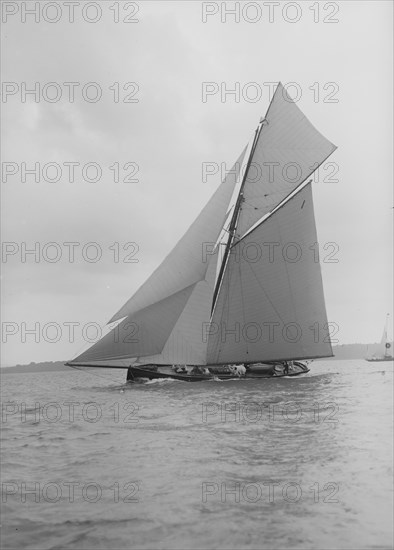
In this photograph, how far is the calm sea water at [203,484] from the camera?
561 centimetres

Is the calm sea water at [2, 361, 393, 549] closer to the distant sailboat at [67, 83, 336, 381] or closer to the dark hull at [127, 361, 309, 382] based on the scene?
the distant sailboat at [67, 83, 336, 381]

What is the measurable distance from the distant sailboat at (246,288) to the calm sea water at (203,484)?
14.7m

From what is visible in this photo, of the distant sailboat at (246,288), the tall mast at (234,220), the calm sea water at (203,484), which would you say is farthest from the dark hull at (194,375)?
the calm sea water at (203,484)

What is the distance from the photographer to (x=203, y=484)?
754 cm

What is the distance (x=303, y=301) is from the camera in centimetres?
3394

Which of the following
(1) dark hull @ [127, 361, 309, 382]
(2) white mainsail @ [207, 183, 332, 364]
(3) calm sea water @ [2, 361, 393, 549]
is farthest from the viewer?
(2) white mainsail @ [207, 183, 332, 364]

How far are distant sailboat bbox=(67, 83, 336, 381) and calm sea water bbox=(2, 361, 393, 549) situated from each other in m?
14.7

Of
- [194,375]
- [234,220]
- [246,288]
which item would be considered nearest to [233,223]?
[234,220]

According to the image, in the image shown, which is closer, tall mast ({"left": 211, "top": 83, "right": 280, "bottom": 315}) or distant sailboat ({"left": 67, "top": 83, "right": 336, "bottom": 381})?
distant sailboat ({"left": 67, "top": 83, "right": 336, "bottom": 381})

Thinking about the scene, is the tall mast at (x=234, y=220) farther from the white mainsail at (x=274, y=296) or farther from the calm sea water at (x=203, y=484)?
the calm sea water at (x=203, y=484)

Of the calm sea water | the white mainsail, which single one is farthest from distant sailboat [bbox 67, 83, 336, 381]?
the calm sea water

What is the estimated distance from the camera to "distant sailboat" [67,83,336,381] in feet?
96.5

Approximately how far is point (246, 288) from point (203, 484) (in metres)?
25.5

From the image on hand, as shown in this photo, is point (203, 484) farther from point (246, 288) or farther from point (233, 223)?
A: point (233, 223)
